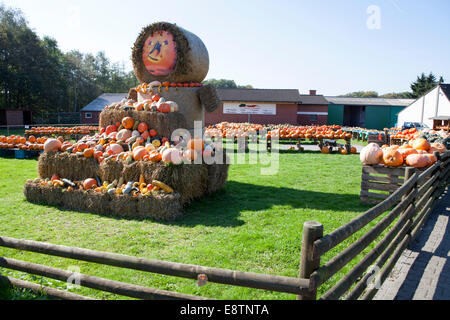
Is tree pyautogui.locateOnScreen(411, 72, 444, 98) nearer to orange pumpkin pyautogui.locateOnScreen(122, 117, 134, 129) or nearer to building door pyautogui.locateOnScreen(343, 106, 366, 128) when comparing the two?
building door pyautogui.locateOnScreen(343, 106, 366, 128)

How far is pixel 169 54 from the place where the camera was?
7.52 m

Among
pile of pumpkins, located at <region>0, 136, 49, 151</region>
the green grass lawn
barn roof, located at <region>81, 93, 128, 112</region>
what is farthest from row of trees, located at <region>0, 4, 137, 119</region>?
the green grass lawn

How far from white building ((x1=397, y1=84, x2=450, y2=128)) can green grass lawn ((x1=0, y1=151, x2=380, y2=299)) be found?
30.2m

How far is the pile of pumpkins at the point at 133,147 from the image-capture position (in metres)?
5.95

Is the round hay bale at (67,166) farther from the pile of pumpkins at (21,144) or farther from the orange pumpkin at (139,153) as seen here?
the pile of pumpkins at (21,144)

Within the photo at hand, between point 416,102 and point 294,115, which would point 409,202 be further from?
point 416,102

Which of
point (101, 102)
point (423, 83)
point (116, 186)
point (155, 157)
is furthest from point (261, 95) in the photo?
point (423, 83)

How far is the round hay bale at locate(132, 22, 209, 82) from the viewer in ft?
24.4

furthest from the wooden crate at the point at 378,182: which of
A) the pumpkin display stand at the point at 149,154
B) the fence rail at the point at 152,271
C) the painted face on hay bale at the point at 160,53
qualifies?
the painted face on hay bale at the point at 160,53

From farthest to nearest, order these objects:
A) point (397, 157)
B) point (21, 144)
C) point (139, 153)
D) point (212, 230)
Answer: point (21, 144), point (397, 157), point (139, 153), point (212, 230)

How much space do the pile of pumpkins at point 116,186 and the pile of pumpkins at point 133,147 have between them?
0.45 metres

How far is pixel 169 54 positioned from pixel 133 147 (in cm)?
258

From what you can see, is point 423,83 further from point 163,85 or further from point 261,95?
point 163,85
